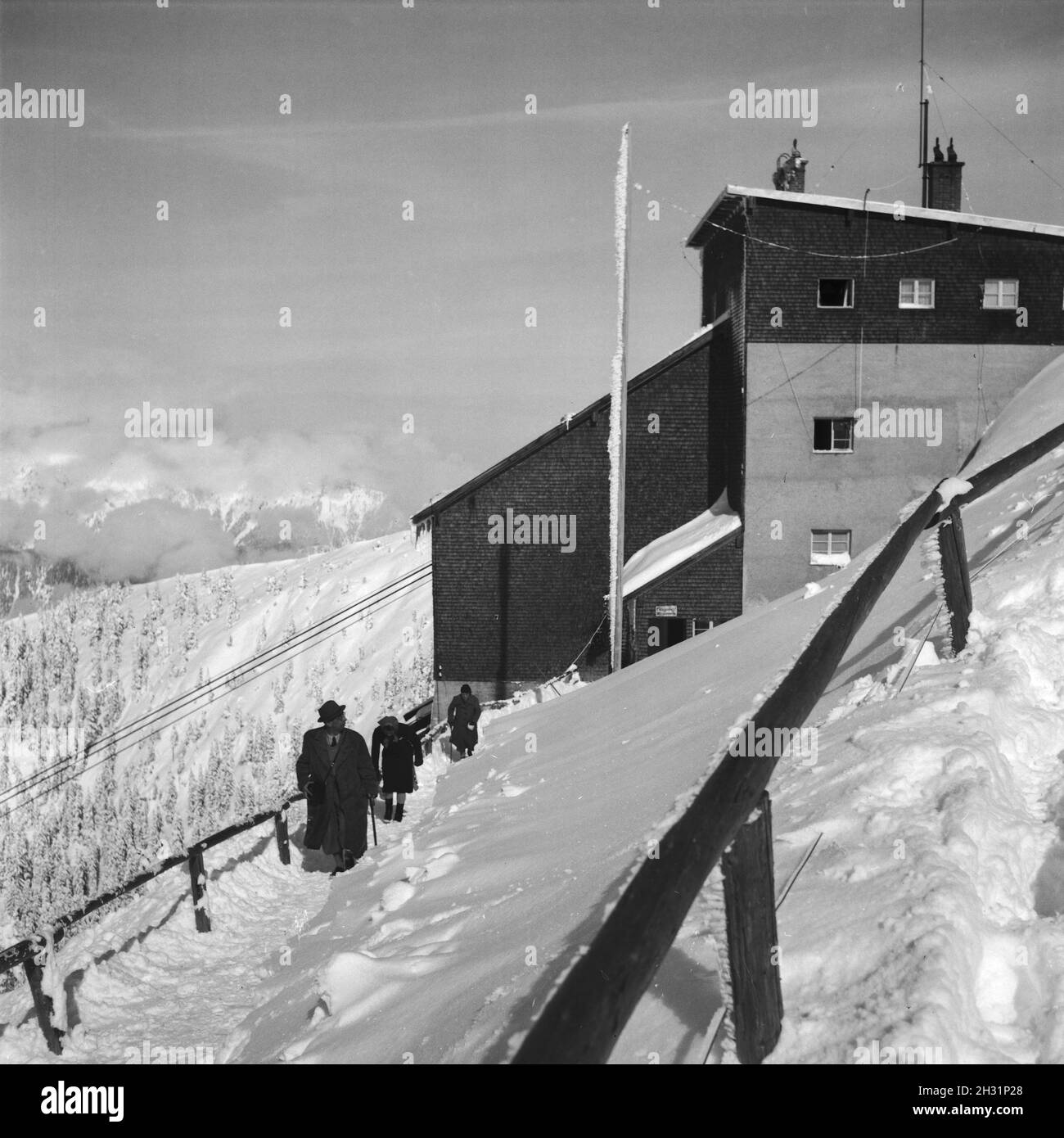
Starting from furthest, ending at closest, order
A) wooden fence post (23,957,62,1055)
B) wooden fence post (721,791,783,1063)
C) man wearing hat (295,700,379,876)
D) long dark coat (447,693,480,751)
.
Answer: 1. long dark coat (447,693,480,751)
2. man wearing hat (295,700,379,876)
3. wooden fence post (23,957,62,1055)
4. wooden fence post (721,791,783,1063)

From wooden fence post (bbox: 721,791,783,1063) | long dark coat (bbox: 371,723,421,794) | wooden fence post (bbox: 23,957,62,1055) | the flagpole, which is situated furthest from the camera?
the flagpole

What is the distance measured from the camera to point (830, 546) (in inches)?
1025

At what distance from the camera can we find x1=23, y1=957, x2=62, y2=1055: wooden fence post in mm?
7180

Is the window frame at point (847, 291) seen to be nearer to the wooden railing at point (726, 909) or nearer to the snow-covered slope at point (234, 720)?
the wooden railing at point (726, 909)

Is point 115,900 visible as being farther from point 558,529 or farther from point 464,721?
point 558,529

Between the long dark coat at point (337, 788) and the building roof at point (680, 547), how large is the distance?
50.9ft

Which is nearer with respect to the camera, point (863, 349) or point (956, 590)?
point (956, 590)

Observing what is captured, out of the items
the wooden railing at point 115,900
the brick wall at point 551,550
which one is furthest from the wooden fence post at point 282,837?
the brick wall at point 551,550

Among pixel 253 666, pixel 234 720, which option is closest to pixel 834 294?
→ pixel 253 666

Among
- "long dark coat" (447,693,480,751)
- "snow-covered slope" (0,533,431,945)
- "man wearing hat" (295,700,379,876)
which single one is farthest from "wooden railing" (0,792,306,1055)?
"snow-covered slope" (0,533,431,945)

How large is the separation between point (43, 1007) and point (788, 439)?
2202 centimetres

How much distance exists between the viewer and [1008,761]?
4.99 m

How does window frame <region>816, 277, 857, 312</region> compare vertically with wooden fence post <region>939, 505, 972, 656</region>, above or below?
above

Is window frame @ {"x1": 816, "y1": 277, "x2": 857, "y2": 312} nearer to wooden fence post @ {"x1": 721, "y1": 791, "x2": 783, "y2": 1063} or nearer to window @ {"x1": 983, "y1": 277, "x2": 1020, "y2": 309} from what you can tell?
window @ {"x1": 983, "y1": 277, "x2": 1020, "y2": 309}
